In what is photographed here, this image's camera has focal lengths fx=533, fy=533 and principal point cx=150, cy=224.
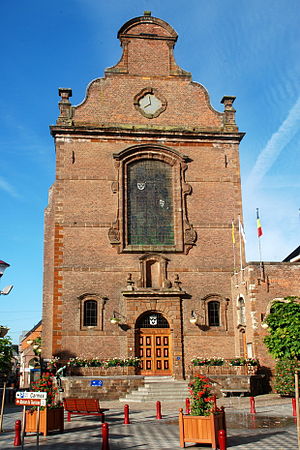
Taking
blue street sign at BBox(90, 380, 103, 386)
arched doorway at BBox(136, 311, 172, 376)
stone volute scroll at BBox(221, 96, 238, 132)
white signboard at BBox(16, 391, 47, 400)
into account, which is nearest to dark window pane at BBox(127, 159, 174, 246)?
arched doorway at BBox(136, 311, 172, 376)

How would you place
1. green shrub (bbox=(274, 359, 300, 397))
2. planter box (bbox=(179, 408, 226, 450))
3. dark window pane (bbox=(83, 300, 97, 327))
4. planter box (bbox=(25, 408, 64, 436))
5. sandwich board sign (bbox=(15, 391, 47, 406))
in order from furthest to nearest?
dark window pane (bbox=(83, 300, 97, 327)), green shrub (bbox=(274, 359, 300, 397)), planter box (bbox=(25, 408, 64, 436)), planter box (bbox=(179, 408, 226, 450)), sandwich board sign (bbox=(15, 391, 47, 406))

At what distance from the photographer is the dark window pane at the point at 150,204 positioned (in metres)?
28.0

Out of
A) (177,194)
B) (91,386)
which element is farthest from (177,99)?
(91,386)

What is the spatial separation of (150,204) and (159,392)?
994 centimetres

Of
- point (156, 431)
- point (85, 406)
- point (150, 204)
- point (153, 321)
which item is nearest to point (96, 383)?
point (153, 321)

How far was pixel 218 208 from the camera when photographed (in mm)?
28672

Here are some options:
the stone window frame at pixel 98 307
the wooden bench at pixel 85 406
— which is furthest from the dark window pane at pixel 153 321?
the wooden bench at pixel 85 406

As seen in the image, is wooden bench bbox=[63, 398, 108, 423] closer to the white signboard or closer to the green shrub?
the white signboard

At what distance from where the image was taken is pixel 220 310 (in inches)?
1065

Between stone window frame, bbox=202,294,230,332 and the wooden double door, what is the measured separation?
82.5 inches

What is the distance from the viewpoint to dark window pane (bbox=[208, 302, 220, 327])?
2705 cm

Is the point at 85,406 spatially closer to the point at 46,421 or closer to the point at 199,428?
the point at 46,421

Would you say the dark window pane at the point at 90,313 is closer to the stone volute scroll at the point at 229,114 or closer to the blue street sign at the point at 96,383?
the blue street sign at the point at 96,383

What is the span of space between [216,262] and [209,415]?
15.7m
